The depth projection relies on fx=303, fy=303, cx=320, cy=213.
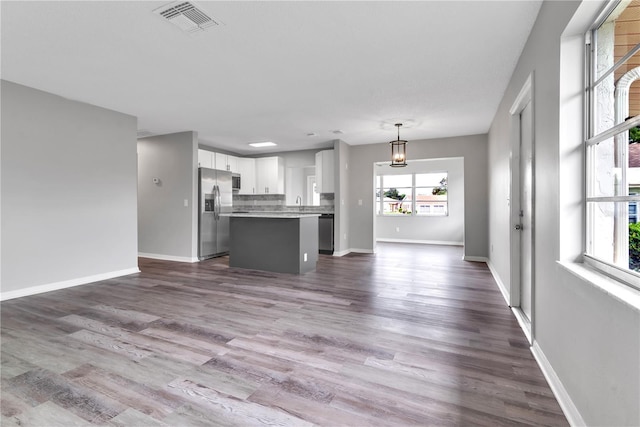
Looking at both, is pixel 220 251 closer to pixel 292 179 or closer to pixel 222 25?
pixel 292 179

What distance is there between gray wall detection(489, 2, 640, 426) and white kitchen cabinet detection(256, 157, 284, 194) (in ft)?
19.3

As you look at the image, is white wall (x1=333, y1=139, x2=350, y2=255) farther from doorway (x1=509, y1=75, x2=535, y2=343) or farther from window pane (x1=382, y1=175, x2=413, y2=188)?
doorway (x1=509, y1=75, x2=535, y2=343)

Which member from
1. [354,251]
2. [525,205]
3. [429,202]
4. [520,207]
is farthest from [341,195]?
[525,205]

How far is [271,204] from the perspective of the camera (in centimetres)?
805

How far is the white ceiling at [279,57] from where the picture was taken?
2230 mm

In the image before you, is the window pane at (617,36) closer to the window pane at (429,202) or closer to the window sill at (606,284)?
the window sill at (606,284)

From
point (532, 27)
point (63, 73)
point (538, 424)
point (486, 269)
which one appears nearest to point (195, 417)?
point (538, 424)

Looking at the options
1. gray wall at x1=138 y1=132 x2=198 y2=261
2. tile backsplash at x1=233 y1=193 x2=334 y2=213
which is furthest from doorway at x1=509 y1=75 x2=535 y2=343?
gray wall at x1=138 y1=132 x2=198 y2=261

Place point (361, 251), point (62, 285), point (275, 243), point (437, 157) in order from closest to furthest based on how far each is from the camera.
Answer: point (62, 285), point (275, 243), point (437, 157), point (361, 251)

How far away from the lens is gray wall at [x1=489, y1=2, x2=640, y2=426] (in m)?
1.09

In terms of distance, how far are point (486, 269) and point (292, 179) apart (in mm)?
5172

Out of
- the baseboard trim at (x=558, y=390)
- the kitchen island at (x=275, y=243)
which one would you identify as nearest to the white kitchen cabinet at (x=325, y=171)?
the kitchen island at (x=275, y=243)

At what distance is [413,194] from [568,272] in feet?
25.2

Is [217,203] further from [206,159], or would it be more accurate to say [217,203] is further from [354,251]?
[354,251]
